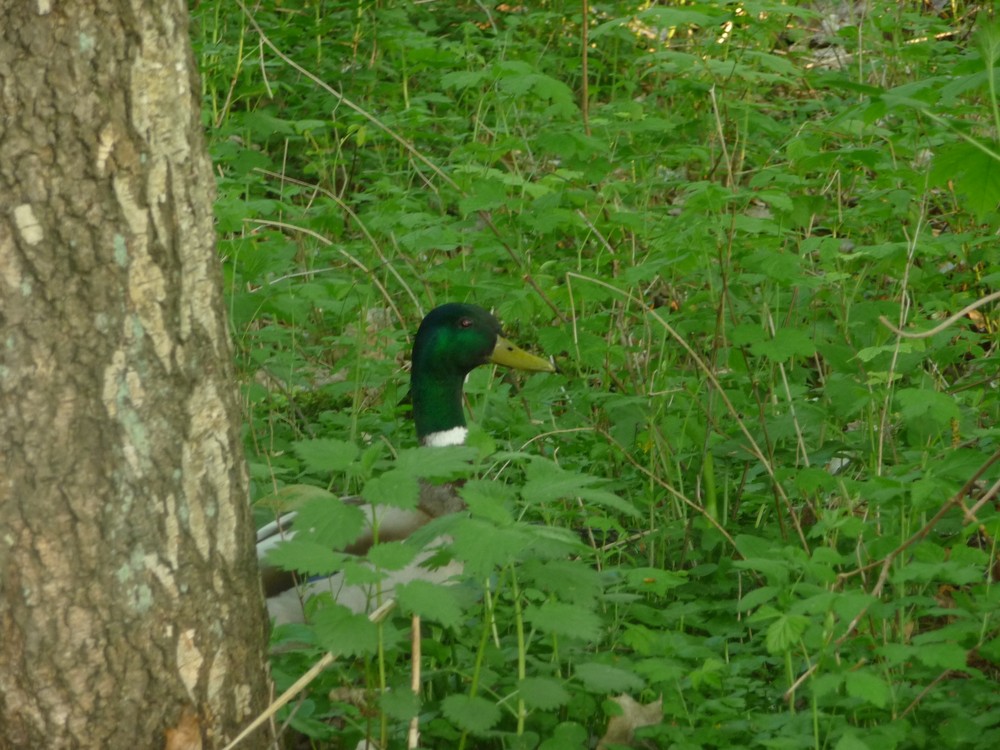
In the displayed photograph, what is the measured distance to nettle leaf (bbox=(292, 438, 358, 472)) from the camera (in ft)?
8.43

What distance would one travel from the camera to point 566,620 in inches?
97.8

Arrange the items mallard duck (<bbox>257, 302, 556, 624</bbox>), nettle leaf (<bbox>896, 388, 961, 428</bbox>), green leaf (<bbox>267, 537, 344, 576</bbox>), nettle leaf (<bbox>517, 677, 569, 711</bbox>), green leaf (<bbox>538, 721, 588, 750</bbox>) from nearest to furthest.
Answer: green leaf (<bbox>267, 537, 344, 576</bbox>) < nettle leaf (<bbox>517, 677, 569, 711</bbox>) < green leaf (<bbox>538, 721, 588, 750</bbox>) < nettle leaf (<bbox>896, 388, 961, 428</bbox>) < mallard duck (<bbox>257, 302, 556, 624</bbox>)

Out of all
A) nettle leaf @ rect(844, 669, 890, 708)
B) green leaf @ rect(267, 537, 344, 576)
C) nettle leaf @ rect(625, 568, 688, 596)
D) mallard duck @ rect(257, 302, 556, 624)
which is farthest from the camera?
mallard duck @ rect(257, 302, 556, 624)

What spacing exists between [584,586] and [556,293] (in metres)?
2.17

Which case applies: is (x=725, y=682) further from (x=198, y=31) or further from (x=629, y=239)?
(x=198, y=31)

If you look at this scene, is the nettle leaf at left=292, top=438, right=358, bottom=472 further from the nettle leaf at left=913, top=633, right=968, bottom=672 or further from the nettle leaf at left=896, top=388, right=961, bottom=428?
the nettle leaf at left=896, top=388, right=961, bottom=428

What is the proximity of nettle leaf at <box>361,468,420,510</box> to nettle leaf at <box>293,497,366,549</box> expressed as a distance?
7 centimetres

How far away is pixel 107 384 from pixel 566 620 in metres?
0.91

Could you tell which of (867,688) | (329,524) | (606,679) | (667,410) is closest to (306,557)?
(329,524)

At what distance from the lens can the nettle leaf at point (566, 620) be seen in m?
2.47

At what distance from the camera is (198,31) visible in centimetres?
772

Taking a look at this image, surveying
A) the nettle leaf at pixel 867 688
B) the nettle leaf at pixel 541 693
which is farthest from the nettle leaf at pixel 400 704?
the nettle leaf at pixel 867 688

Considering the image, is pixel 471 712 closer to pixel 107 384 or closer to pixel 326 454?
pixel 326 454

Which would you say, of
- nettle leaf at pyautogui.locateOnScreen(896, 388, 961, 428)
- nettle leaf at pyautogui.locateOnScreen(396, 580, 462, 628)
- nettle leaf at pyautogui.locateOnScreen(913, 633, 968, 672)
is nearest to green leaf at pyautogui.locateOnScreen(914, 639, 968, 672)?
nettle leaf at pyautogui.locateOnScreen(913, 633, 968, 672)
